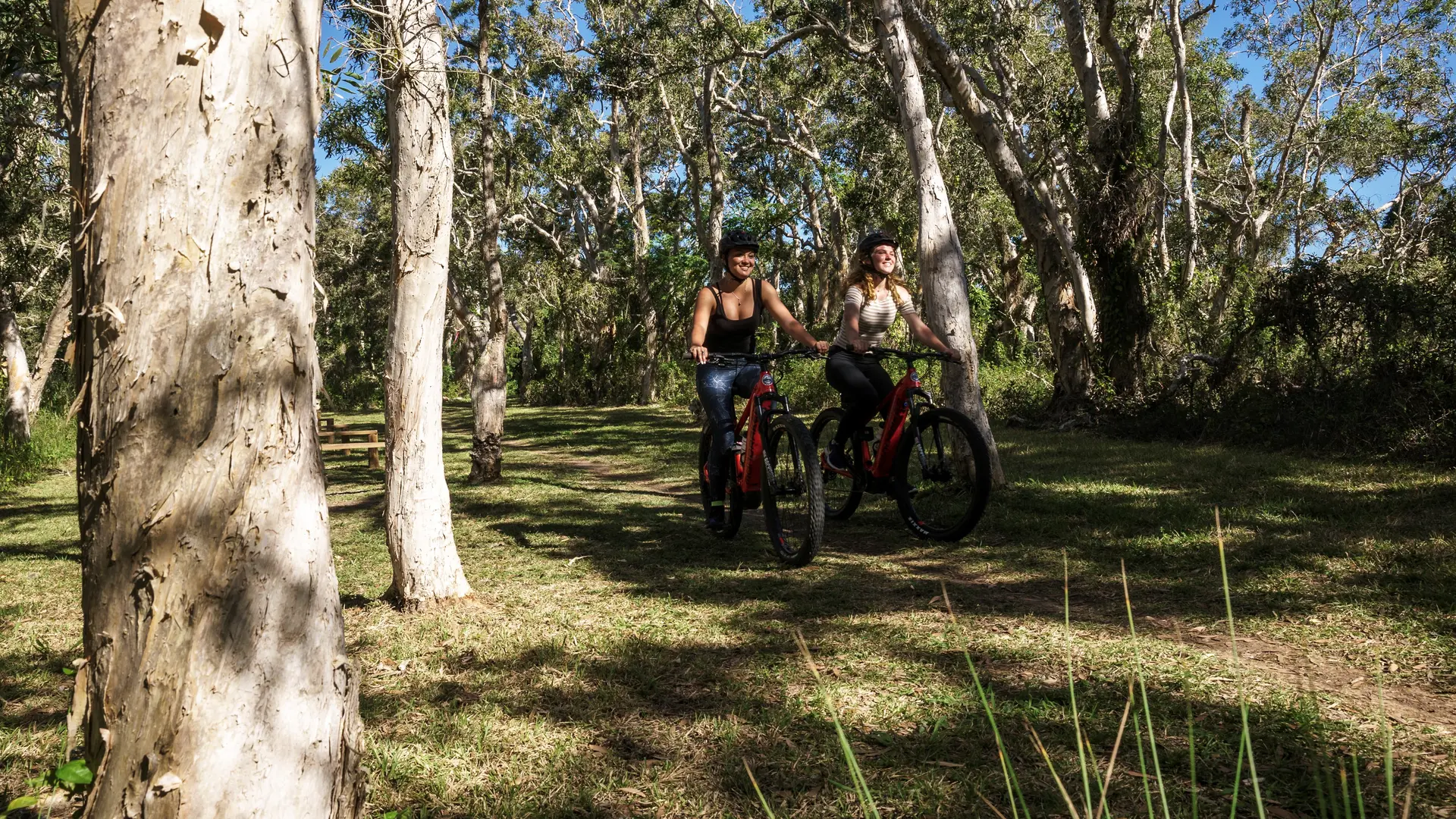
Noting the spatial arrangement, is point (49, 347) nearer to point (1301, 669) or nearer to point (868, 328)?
point (868, 328)

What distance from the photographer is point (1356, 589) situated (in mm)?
4738

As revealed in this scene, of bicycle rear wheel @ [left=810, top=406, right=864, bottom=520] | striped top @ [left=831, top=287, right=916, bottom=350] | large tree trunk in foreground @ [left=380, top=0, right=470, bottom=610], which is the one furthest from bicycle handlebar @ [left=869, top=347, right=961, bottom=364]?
large tree trunk in foreground @ [left=380, top=0, right=470, bottom=610]

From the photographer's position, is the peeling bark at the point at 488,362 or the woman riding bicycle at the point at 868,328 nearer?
the woman riding bicycle at the point at 868,328

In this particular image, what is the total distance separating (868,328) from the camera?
666 cm

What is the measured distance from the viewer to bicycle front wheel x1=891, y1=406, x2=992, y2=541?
6105 millimetres

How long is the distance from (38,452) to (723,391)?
14174mm

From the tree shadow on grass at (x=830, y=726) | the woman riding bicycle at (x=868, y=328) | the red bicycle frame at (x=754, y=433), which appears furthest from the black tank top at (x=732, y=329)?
the tree shadow on grass at (x=830, y=726)

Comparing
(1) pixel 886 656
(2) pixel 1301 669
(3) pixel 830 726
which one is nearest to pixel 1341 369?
(2) pixel 1301 669

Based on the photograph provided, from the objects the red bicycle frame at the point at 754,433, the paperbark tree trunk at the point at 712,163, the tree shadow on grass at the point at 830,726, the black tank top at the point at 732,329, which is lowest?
the tree shadow on grass at the point at 830,726

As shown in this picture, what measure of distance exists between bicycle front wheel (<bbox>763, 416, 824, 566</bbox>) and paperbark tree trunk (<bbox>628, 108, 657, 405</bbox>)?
2263 centimetres

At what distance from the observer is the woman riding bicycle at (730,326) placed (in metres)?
6.28

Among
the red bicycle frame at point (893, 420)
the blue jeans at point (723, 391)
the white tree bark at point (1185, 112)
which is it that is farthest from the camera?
the white tree bark at point (1185, 112)

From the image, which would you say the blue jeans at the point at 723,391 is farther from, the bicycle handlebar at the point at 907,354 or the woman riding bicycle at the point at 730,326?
the bicycle handlebar at the point at 907,354

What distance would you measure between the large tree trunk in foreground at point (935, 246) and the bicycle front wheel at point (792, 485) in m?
2.07
